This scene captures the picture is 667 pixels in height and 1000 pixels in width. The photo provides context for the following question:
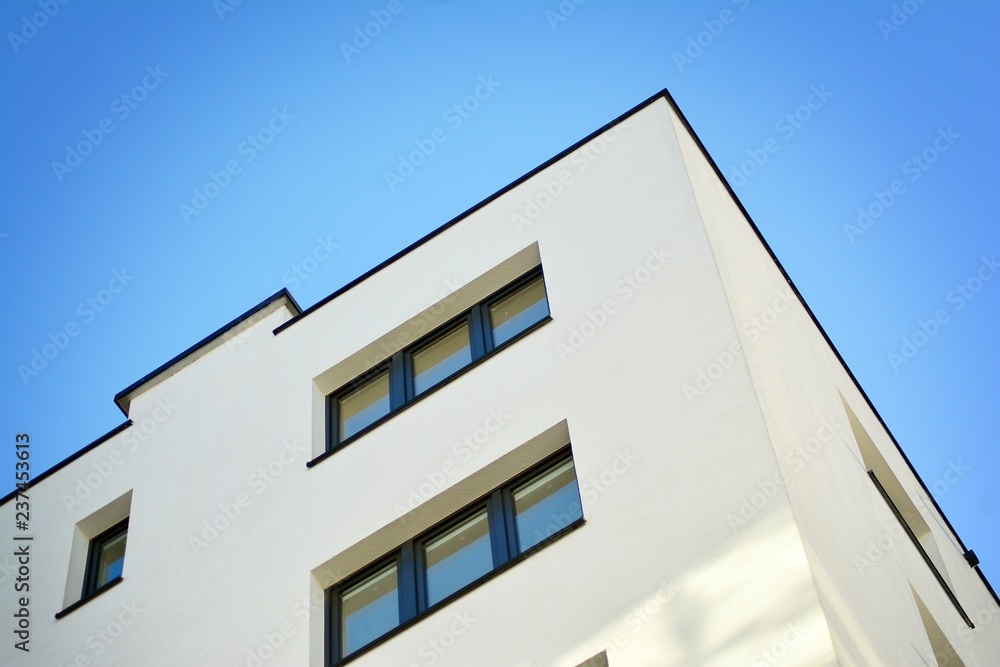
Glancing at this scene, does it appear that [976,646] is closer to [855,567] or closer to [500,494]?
[855,567]

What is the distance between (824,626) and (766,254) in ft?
24.4

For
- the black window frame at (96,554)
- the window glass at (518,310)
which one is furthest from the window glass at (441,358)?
the black window frame at (96,554)

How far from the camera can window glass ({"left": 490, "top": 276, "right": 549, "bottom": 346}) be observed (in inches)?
562

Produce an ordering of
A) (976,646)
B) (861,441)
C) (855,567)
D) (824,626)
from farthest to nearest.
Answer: (861,441) → (976,646) → (855,567) → (824,626)

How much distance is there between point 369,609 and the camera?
493 inches

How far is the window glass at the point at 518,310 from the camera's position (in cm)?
1428

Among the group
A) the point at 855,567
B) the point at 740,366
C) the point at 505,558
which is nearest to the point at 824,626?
the point at 855,567

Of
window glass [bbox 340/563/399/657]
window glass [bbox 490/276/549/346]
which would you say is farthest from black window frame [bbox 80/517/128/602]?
window glass [bbox 490/276/549/346]

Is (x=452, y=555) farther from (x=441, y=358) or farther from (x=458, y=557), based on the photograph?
(x=441, y=358)

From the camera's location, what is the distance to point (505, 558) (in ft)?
38.9

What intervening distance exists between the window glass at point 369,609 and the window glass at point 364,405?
88.5 inches

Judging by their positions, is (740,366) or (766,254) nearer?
(740,366)

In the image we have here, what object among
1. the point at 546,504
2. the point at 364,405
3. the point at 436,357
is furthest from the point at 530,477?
the point at 364,405

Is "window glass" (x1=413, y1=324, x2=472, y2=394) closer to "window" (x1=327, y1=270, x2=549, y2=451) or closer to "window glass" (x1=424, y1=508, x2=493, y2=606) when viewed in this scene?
"window" (x1=327, y1=270, x2=549, y2=451)
